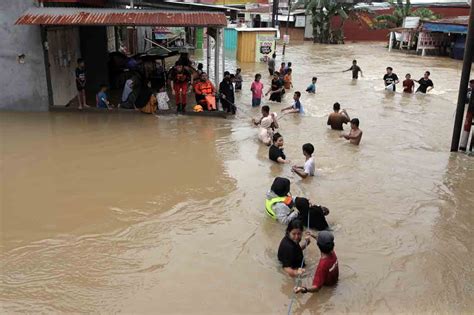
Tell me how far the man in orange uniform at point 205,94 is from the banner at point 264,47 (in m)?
14.6

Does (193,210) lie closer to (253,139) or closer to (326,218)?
(326,218)

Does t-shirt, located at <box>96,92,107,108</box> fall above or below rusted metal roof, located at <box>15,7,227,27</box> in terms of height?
below

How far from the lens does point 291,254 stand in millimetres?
6078

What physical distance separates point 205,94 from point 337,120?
3.97 meters

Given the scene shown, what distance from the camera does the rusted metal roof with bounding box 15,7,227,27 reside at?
41.1ft

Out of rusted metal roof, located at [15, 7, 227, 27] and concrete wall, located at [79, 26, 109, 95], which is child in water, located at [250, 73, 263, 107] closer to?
rusted metal roof, located at [15, 7, 227, 27]

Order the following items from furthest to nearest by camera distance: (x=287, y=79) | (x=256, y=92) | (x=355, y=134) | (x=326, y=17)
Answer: (x=326, y=17)
(x=287, y=79)
(x=256, y=92)
(x=355, y=134)

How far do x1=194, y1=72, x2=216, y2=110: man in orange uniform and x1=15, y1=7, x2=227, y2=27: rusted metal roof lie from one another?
6.41 ft

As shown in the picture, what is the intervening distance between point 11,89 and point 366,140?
996 centimetres

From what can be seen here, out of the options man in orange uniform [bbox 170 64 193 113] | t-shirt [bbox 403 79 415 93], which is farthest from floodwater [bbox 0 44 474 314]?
t-shirt [bbox 403 79 415 93]

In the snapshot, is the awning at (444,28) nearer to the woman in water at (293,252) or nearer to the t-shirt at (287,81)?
the t-shirt at (287,81)

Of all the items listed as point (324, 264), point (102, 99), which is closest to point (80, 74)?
point (102, 99)

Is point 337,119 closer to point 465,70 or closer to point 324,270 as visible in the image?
point 465,70

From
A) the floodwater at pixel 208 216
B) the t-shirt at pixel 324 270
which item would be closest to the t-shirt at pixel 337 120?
the floodwater at pixel 208 216
